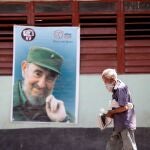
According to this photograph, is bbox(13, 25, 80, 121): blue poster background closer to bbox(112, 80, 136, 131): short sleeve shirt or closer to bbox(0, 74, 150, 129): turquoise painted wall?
bbox(0, 74, 150, 129): turquoise painted wall

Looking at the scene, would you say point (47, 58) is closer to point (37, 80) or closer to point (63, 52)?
point (63, 52)

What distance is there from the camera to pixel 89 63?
30.6 feet

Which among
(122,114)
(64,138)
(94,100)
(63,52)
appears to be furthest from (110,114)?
(63,52)

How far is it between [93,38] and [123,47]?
21.5 inches

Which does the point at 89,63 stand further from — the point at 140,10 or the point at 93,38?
the point at 140,10

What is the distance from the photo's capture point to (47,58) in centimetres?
925

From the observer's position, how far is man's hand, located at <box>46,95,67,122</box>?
927cm

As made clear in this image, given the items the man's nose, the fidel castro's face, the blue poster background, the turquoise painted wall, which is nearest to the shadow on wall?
the turquoise painted wall

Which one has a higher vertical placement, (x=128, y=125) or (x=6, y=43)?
(x=6, y=43)

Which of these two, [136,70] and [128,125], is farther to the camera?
[136,70]

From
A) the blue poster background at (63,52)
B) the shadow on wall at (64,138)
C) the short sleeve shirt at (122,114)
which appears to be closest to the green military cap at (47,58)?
the blue poster background at (63,52)

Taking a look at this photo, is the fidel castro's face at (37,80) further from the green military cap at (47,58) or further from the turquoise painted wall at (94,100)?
the turquoise painted wall at (94,100)

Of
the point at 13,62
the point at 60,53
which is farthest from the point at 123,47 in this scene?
the point at 13,62

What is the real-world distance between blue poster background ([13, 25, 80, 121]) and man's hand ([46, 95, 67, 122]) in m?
0.08
